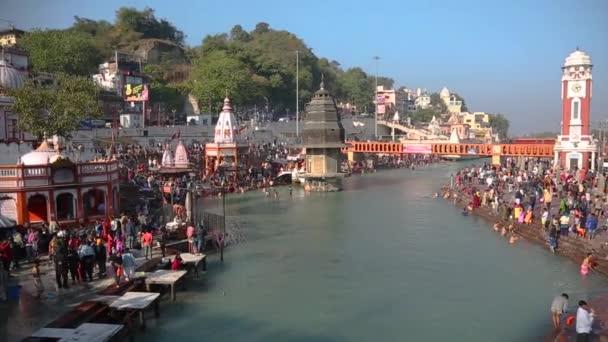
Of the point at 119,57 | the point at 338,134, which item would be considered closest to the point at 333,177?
the point at 338,134

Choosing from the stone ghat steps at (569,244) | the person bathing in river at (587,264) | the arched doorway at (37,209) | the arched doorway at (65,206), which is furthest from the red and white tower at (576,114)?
the arched doorway at (37,209)

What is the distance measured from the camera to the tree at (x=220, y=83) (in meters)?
64.5

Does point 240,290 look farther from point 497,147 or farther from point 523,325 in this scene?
point 497,147

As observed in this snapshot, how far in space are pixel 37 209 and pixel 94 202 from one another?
2.34 m

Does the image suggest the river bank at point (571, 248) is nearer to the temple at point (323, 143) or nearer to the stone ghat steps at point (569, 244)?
the stone ghat steps at point (569, 244)

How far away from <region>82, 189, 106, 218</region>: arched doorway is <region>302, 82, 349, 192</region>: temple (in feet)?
66.9

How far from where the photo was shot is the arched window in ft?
133

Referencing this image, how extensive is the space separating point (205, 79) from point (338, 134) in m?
29.4

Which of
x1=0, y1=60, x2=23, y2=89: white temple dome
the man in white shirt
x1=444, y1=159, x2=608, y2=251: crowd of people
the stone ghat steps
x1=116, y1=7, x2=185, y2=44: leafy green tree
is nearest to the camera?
the man in white shirt

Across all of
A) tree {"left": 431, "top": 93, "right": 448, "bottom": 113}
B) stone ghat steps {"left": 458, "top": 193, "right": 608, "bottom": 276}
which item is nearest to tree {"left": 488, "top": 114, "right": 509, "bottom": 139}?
tree {"left": 431, "top": 93, "right": 448, "bottom": 113}

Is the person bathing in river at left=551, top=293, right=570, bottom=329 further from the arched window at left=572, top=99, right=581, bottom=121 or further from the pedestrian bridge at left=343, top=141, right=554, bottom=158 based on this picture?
the pedestrian bridge at left=343, top=141, right=554, bottom=158

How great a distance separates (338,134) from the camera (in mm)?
41531

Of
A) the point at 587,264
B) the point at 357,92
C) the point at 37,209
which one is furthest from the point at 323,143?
the point at 357,92

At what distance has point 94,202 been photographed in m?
22.9
